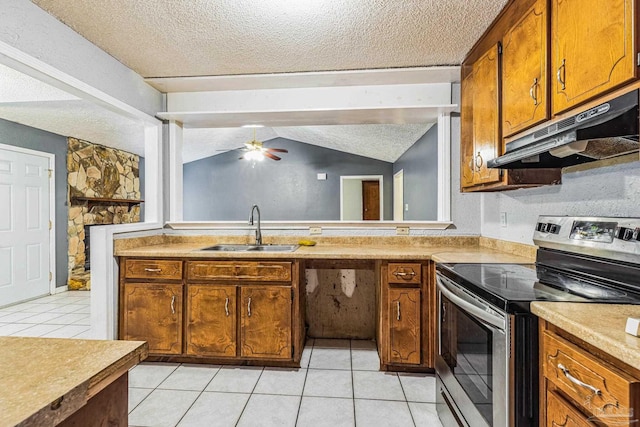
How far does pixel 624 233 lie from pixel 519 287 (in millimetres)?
417

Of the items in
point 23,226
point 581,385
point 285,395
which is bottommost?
point 285,395

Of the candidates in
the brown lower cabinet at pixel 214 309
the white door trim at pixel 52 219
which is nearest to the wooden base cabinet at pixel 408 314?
the brown lower cabinet at pixel 214 309

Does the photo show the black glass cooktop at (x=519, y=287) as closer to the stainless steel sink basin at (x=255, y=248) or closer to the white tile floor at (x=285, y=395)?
the white tile floor at (x=285, y=395)

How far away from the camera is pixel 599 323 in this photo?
0.87 m

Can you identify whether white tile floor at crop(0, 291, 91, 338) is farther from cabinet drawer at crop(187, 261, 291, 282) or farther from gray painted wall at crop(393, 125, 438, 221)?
gray painted wall at crop(393, 125, 438, 221)

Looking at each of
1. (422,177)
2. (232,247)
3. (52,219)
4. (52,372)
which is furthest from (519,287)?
(52,219)

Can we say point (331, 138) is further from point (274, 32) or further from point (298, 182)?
point (274, 32)

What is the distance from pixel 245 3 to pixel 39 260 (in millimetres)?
4418

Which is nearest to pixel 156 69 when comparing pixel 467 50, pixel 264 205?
pixel 467 50

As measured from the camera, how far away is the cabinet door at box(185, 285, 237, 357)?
228 centimetres

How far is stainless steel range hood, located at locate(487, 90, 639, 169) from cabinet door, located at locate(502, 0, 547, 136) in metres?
0.21

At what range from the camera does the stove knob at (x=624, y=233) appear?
3.91 ft

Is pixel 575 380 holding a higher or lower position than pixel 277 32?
lower

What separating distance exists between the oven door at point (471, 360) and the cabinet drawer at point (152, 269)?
1.76m
